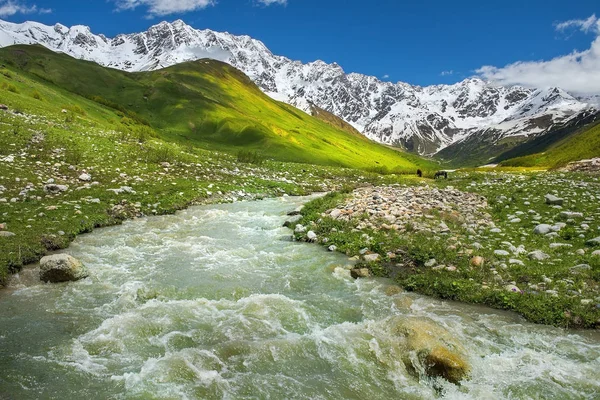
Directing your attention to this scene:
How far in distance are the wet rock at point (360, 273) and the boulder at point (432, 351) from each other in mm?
4316

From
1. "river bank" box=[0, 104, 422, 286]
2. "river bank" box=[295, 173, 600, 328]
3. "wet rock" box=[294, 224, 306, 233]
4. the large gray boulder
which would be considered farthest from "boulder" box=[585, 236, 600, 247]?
"river bank" box=[0, 104, 422, 286]

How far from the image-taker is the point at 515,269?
42.5 ft

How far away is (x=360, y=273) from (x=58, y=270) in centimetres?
1062

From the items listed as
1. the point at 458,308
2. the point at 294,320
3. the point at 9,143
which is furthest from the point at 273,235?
the point at 9,143

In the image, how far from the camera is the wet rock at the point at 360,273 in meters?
14.0

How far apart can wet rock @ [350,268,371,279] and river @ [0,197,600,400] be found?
34cm

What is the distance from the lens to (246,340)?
31.1 feet

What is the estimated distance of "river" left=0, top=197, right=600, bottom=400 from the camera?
775 cm

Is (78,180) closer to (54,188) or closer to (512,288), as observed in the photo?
(54,188)

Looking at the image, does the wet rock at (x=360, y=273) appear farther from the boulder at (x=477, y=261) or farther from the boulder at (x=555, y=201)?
the boulder at (x=555, y=201)

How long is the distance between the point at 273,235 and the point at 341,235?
404cm

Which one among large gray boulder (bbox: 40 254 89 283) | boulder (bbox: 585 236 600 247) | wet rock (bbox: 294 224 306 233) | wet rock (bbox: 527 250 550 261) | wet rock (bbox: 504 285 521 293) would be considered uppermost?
boulder (bbox: 585 236 600 247)

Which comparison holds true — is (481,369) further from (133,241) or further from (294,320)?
(133,241)

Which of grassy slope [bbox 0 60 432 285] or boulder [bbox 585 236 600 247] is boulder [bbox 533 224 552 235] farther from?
grassy slope [bbox 0 60 432 285]
